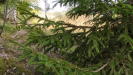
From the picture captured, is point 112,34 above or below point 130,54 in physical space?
above

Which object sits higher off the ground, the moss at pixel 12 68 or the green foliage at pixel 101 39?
the green foliage at pixel 101 39

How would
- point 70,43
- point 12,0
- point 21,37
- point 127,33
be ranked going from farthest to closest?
point 21,37 < point 12,0 < point 70,43 < point 127,33

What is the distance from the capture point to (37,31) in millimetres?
3936

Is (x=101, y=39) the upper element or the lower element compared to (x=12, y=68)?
upper

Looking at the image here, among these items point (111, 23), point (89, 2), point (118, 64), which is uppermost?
point (89, 2)

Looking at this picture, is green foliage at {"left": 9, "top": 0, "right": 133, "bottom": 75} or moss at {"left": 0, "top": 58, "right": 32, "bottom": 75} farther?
moss at {"left": 0, "top": 58, "right": 32, "bottom": 75}

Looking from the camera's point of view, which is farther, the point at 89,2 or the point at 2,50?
the point at 2,50

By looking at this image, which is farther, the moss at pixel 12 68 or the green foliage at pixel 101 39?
the moss at pixel 12 68

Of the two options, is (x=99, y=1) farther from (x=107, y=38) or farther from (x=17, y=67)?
(x=17, y=67)

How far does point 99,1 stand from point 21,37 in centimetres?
587

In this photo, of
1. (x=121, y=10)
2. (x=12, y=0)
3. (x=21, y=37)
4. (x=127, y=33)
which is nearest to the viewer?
(x=121, y=10)

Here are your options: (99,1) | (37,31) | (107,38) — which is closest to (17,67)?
(37,31)

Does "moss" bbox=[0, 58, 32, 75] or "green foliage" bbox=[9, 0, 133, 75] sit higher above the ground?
"green foliage" bbox=[9, 0, 133, 75]

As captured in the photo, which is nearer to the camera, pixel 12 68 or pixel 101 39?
pixel 101 39
